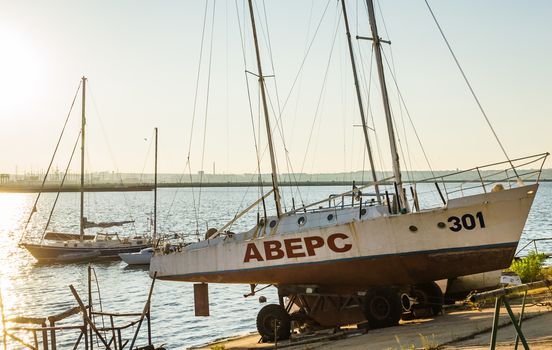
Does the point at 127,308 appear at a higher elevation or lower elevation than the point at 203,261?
lower

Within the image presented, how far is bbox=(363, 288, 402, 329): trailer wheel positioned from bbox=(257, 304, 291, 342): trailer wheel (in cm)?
295

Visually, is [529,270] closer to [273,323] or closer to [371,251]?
[371,251]

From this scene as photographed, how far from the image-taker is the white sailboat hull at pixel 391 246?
726 inches

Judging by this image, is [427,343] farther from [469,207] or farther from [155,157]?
[155,157]

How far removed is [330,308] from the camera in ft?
70.2

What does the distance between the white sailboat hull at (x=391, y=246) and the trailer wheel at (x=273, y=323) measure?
1040 mm

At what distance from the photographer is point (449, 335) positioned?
49.6 ft

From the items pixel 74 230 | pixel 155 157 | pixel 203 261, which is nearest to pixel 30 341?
pixel 203 261

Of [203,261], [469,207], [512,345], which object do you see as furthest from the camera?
[203,261]

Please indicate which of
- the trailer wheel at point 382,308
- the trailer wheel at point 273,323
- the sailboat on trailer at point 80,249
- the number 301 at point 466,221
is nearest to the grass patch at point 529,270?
the number 301 at point 466,221

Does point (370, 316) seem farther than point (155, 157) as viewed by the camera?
No

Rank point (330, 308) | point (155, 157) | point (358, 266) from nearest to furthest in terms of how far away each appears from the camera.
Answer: point (358, 266) → point (330, 308) → point (155, 157)

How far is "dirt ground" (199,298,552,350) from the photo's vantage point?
1363cm

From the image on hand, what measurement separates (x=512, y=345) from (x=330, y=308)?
363 inches
